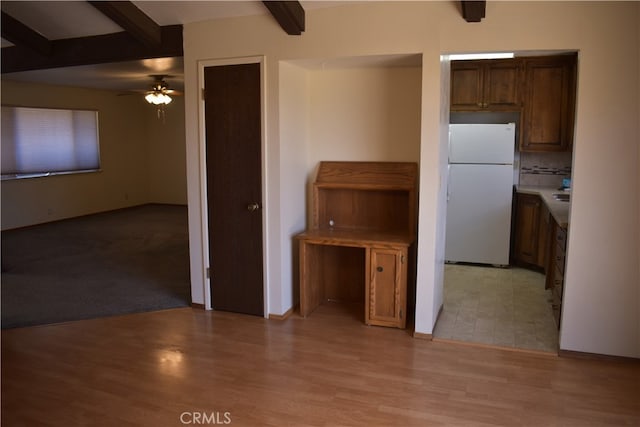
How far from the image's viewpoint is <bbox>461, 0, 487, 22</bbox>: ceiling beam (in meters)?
2.96

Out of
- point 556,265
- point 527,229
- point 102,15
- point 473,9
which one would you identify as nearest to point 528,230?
point 527,229

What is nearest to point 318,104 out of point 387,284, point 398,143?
point 398,143

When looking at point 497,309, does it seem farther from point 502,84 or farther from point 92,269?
point 92,269

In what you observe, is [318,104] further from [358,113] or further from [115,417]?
[115,417]

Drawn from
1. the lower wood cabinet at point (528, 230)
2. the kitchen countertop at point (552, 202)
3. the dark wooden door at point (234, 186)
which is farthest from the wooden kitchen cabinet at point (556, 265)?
the dark wooden door at point (234, 186)

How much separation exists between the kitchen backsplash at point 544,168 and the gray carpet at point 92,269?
3.69 meters

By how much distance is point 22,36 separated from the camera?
168 inches

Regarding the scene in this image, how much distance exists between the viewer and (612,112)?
295cm

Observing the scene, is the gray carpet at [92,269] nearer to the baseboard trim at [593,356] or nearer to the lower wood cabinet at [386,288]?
the lower wood cabinet at [386,288]

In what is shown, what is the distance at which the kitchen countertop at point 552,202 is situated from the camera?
142 inches

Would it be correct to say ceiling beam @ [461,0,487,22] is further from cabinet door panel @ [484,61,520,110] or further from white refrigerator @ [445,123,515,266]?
white refrigerator @ [445,123,515,266]

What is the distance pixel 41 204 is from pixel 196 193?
4.83m

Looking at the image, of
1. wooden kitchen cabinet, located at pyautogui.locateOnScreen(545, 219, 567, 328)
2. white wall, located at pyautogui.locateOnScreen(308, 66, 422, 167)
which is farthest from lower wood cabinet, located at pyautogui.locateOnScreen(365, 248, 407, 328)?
wooden kitchen cabinet, located at pyautogui.locateOnScreen(545, 219, 567, 328)

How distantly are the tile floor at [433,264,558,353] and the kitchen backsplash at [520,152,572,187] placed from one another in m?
0.99
